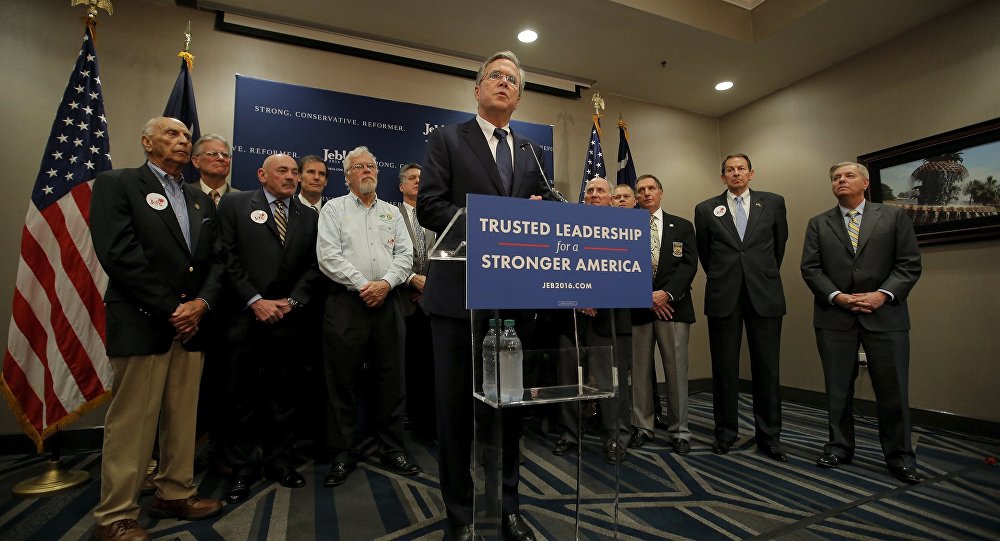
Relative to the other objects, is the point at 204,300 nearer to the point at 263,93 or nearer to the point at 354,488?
the point at 354,488

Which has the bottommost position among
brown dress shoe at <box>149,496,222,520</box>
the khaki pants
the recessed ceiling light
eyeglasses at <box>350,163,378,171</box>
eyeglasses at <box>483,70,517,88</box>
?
brown dress shoe at <box>149,496,222,520</box>

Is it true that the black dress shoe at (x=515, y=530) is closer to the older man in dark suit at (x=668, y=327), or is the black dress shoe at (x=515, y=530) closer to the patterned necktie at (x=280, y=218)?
the older man in dark suit at (x=668, y=327)

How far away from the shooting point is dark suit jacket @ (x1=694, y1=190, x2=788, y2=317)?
9.45 feet

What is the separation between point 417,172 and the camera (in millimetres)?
3400

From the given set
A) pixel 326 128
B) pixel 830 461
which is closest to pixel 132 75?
pixel 326 128

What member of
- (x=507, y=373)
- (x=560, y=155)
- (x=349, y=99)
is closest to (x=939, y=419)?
(x=560, y=155)

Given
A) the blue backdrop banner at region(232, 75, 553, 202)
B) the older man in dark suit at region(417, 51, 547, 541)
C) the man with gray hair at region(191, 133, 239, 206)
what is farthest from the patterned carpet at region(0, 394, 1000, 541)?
the blue backdrop banner at region(232, 75, 553, 202)

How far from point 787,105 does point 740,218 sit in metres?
2.75

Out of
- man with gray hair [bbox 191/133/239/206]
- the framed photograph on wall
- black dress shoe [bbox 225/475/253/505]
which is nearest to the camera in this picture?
black dress shoe [bbox 225/475/253/505]

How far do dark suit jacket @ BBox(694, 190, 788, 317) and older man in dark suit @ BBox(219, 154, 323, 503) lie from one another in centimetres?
246

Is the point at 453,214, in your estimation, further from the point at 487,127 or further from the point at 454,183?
the point at 487,127

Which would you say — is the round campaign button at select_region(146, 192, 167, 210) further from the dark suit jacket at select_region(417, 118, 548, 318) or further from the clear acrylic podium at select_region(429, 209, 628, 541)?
the clear acrylic podium at select_region(429, 209, 628, 541)

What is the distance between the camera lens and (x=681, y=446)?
2.84 metres

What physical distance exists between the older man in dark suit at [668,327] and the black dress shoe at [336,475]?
1.74 m
